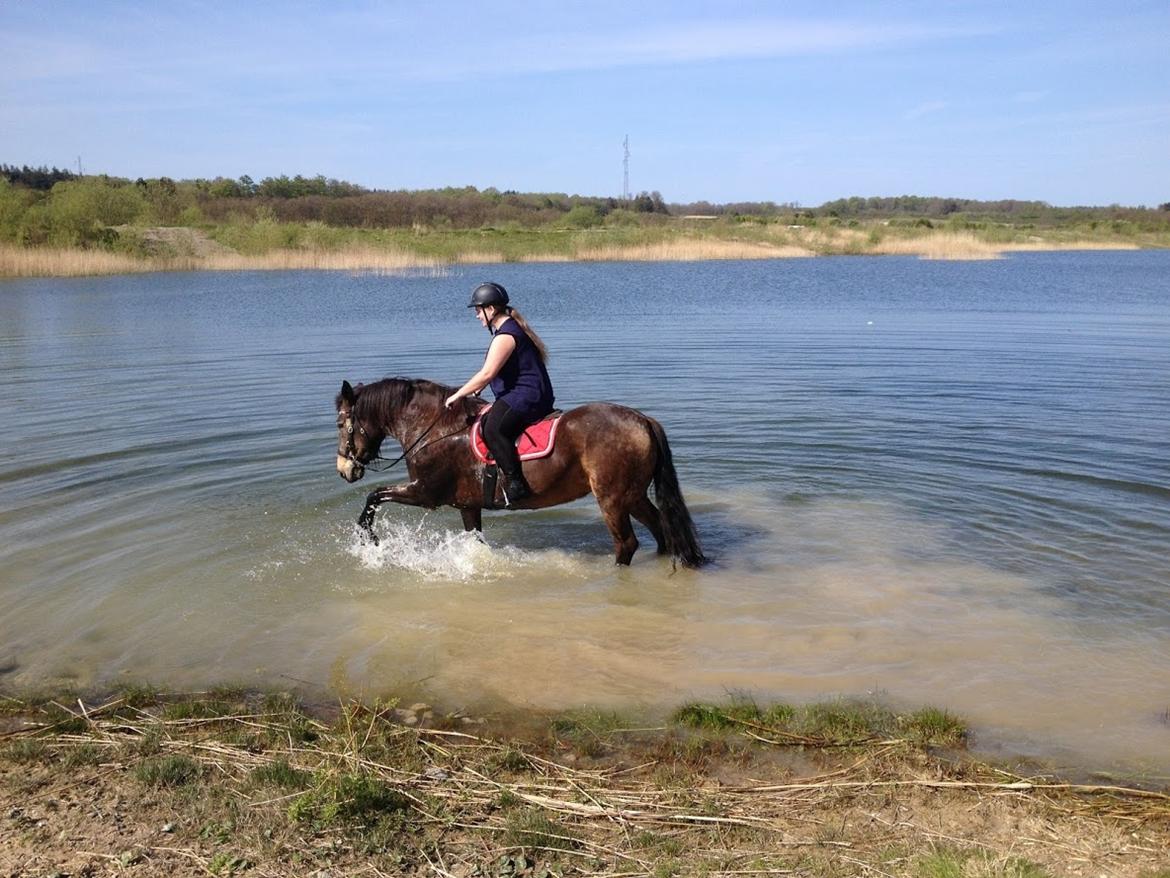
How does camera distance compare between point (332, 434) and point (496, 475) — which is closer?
point (496, 475)

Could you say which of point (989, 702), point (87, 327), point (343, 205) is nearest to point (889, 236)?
point (343, 205)

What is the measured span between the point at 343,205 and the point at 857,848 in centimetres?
8391

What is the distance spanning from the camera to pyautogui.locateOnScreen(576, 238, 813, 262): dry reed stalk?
181ft

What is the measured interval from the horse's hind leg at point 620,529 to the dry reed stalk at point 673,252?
4764 centimetres

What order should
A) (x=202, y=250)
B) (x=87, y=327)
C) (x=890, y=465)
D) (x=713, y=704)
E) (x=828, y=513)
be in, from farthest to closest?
(x=202, y=250) < (x=87, y=327) < (x=890, y=465) < (x=828, y=513) < (x=713, y=704)

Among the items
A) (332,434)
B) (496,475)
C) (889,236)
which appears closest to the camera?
(496,475)

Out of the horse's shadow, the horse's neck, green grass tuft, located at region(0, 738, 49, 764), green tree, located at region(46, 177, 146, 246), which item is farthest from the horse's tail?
green tree, located at region(46, 177, 146, 246)

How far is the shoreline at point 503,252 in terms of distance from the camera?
4431 cm

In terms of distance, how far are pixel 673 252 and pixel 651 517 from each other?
48.5 m

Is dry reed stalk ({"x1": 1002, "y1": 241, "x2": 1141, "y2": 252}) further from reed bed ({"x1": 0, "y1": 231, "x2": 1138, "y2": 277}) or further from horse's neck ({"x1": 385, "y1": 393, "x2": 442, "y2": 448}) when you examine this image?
horse's neck ({"x1": 385, "y1": 393, "x2": 442, "y2": 448})

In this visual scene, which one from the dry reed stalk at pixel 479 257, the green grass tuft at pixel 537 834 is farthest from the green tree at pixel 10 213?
the green grass tuft at pixel 537 834

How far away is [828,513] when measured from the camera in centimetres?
995

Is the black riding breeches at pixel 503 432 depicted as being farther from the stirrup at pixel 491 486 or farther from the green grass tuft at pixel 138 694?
the green grass tuft at pixel 138 694

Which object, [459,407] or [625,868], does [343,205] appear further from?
[625,868]
